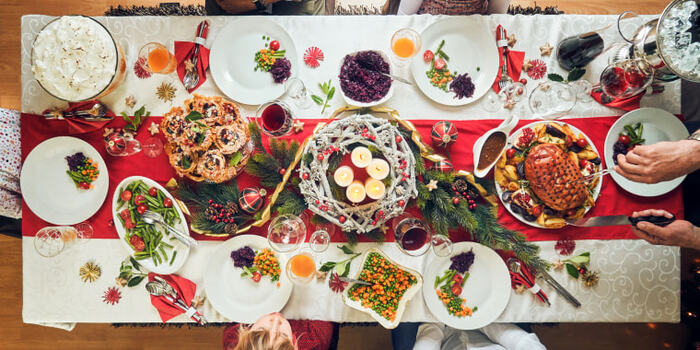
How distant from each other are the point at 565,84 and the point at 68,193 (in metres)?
2.42

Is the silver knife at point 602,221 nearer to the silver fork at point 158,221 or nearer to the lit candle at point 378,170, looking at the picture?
the lit candle at point 378,170

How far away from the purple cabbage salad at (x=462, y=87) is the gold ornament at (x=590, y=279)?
3.29ft

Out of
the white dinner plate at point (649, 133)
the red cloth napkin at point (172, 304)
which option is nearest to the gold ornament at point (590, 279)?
the white dinner plate at point (649, 133)

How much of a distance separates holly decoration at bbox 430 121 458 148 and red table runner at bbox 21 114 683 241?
89mm

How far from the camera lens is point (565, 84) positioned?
5.48 feet

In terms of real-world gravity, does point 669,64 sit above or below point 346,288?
above

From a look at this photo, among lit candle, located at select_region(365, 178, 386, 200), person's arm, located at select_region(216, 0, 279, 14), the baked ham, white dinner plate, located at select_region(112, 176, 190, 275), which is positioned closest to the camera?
lit candle, located at select_region(365, 178, 386, 200)

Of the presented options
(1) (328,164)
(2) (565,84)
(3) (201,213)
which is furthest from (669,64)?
(3) (201,213)

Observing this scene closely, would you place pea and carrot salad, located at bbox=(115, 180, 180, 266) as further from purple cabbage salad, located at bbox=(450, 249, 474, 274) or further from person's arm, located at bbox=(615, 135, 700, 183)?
person's arm, located at bbox=(615, 135, 700, 183)

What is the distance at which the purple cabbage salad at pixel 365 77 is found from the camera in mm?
1608

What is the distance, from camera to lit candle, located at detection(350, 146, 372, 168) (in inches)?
55.7

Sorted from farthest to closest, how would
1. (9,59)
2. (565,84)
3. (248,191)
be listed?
(9,59) < (565,84) < (248,191)

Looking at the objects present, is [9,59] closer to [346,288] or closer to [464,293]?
[346,288]

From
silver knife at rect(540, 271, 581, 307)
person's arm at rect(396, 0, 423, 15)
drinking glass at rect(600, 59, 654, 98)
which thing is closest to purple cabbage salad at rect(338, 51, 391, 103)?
person's arm at rect(396, 0, 423, 15)
